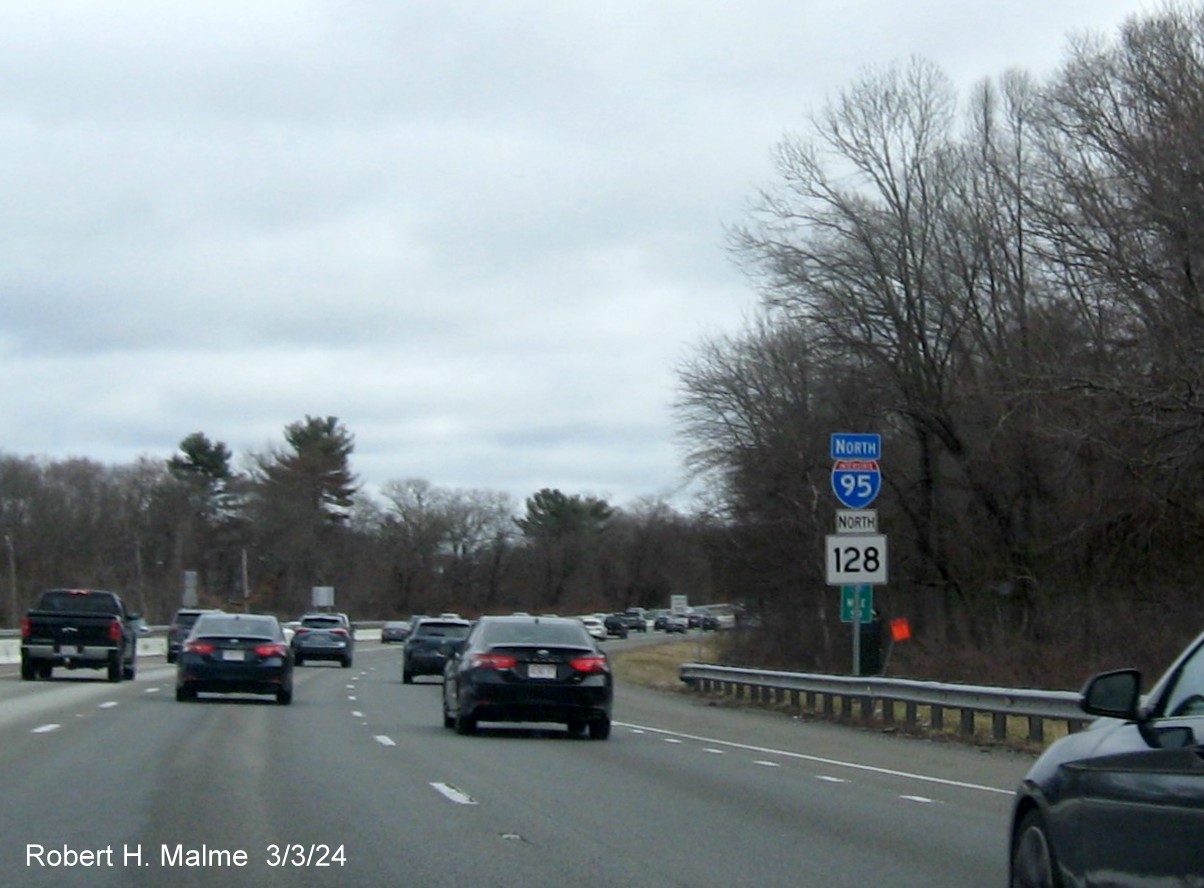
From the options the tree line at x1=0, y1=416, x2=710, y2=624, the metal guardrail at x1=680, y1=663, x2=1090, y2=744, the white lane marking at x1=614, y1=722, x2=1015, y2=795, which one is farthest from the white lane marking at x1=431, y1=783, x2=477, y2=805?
the tree line at x1=0, y1=416, x2=710, y2=624

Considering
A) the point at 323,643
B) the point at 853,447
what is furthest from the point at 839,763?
the point at 323,643

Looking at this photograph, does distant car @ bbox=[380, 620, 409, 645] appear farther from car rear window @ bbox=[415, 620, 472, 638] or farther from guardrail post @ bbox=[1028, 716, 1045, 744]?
guardrail post @ bbox=[1028, 716, 1045, 744]

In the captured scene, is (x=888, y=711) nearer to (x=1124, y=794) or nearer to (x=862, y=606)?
A: (x=862, y=606)

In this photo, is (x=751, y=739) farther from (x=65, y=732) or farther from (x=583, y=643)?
(x=65, y=732)

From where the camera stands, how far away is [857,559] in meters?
25.5

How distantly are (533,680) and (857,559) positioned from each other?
6.96 meters

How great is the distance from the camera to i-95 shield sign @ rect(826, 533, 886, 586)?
25.5m

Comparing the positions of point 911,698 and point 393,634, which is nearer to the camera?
point 911,698

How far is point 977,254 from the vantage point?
1650 inches

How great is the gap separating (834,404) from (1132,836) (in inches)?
1587

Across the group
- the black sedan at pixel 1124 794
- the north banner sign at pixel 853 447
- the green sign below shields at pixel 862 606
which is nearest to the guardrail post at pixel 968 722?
the north banner sign at pixel 853 447

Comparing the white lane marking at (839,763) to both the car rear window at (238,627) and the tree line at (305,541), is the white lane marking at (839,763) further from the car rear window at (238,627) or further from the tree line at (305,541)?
the tree line at (305,541)

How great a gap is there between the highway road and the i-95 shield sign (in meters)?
2.80

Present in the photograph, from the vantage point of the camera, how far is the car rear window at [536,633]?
20.7 m
